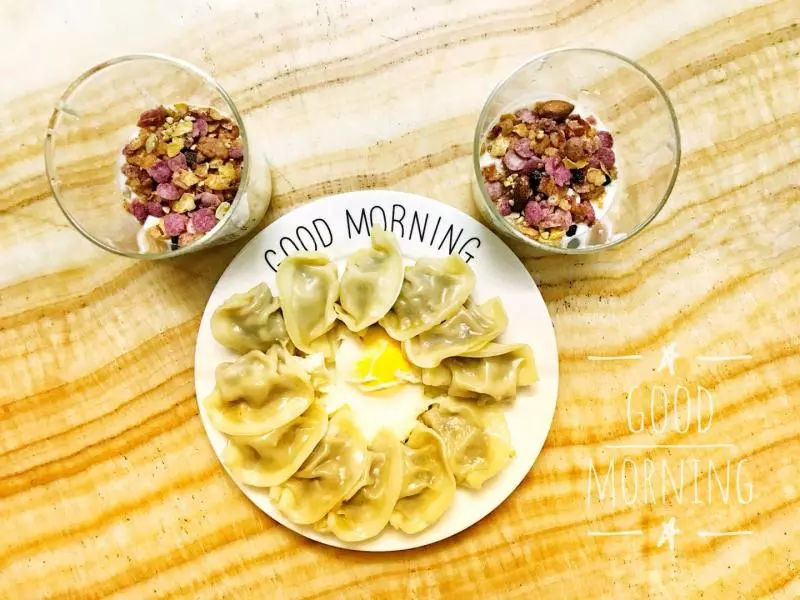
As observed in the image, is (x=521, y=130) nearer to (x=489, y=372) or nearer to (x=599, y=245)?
(x=599, y=245)

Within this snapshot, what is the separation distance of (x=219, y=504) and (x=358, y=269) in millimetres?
610

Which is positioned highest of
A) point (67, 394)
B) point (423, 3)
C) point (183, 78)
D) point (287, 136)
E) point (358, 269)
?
point (423, 3)

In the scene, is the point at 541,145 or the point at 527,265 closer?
the point at 541,145

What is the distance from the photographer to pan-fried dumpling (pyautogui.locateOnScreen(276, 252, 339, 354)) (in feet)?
4.79

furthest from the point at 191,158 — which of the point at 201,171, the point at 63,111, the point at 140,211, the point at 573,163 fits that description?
the point at 573,163

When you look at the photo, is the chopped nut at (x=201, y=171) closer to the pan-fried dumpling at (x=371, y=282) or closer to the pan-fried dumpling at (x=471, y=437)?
the pan-fried dumpling at (x=371, y=282)

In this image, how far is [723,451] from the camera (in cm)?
158

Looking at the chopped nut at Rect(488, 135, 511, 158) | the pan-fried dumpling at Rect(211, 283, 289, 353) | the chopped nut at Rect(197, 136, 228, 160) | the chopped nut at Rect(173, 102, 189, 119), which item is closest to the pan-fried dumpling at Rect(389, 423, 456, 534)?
the pan-fried dumpling at Rect(211, 283, 289, 353)

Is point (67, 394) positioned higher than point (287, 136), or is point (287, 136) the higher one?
point (287, 136)

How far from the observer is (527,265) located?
154 cm

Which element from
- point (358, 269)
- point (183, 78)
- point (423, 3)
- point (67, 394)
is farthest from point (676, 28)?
point (67, 394)

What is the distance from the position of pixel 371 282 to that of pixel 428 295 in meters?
0.12

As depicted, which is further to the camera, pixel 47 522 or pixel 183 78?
pixel 47 522

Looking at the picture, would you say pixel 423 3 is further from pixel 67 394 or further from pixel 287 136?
pixel 67 394
